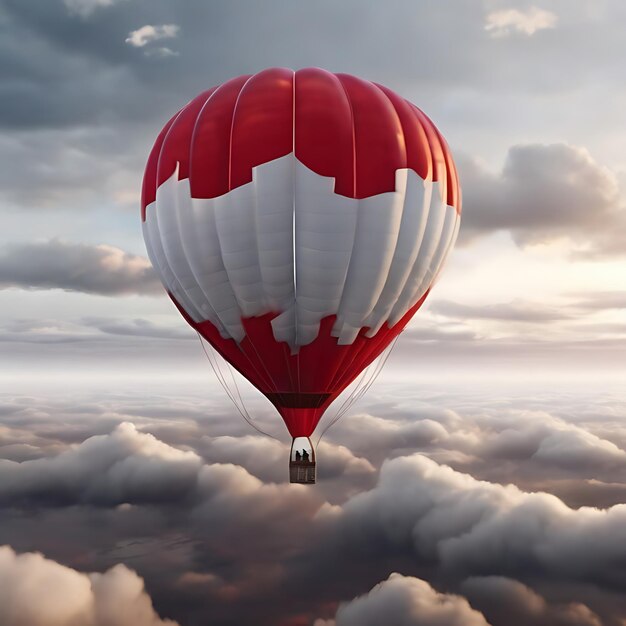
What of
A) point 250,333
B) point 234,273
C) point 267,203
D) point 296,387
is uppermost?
point 267,203

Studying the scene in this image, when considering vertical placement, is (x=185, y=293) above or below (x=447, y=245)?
below

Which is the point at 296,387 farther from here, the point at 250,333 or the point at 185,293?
the point at 185,293

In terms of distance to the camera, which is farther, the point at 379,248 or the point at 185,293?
the point at 185,293

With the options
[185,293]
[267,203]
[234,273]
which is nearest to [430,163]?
[267,203]
